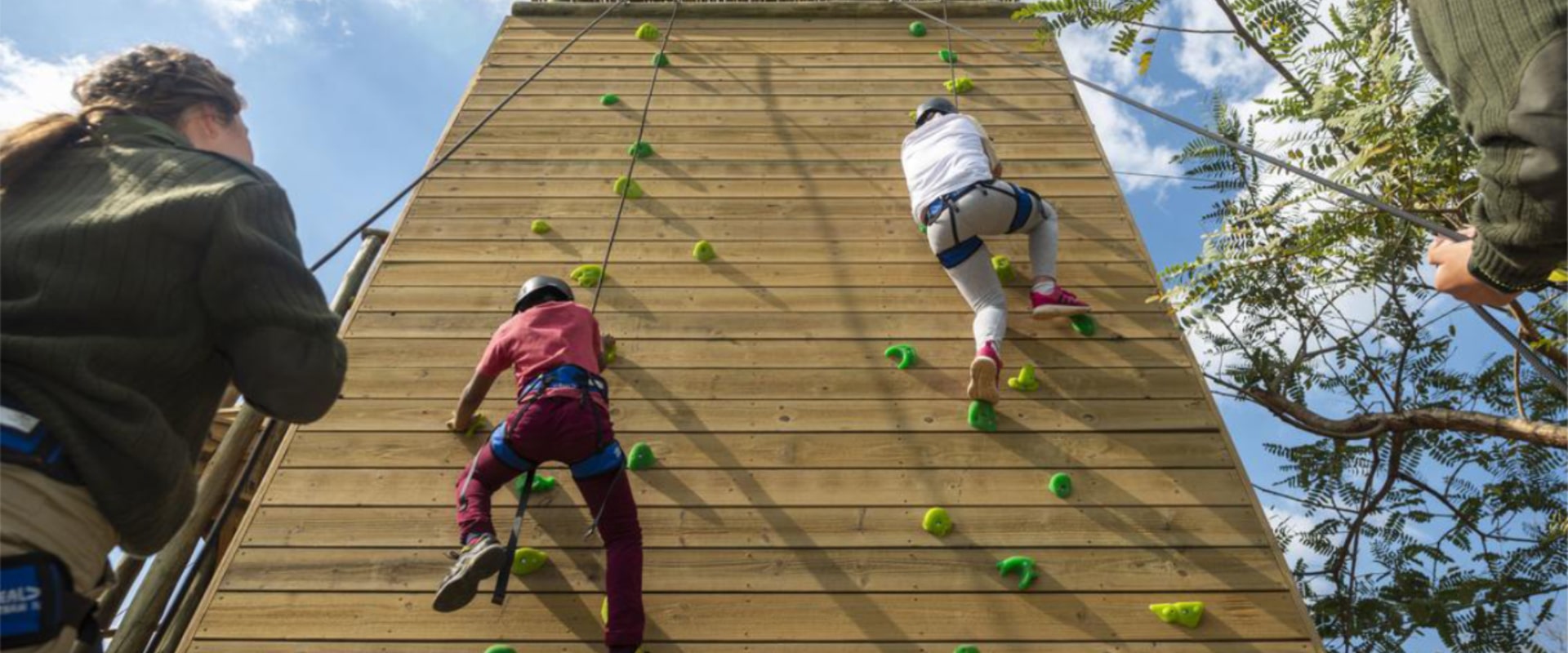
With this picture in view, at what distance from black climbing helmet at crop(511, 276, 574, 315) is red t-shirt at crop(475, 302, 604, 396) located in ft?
0.25

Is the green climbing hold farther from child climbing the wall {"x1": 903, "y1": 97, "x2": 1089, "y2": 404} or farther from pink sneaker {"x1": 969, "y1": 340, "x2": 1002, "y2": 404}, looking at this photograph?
pink sneaker {"x1": 969, "y1": 340, "x2": 1002, "y2": 404}

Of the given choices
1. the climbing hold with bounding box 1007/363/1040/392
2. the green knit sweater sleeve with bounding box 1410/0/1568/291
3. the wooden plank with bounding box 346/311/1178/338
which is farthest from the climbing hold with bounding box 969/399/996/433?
the green knit sweater sleeve with bounding box 1410/0/1568/291

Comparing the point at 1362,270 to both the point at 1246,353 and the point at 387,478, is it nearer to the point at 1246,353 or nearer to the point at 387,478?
the point at 1246,353

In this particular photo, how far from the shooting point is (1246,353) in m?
5.28

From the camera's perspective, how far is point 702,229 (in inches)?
150

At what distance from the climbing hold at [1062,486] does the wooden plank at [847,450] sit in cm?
8

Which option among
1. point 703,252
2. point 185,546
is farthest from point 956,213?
point 185,546

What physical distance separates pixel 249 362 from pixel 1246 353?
16.2 feet


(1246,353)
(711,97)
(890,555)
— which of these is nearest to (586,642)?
(890,555)

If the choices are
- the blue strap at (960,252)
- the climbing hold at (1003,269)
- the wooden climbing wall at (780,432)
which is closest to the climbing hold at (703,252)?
the wooden climbing wall at (780,432)

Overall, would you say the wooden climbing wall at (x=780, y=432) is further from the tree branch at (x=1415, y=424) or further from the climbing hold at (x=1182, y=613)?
the tree branch at (x=1415, y=424)

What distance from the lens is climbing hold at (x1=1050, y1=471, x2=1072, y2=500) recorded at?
9.11 ft

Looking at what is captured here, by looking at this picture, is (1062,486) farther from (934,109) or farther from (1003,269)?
(934,109)

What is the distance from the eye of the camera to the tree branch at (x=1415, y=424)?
3.47 metres
